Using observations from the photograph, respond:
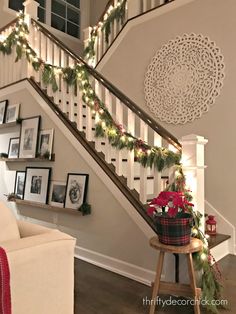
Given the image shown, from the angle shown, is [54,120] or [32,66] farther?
[32,66]

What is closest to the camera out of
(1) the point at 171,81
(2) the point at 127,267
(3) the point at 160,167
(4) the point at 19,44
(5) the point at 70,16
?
(3) the point at 160,167

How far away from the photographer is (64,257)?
1405mm

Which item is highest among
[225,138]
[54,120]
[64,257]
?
[54,120]

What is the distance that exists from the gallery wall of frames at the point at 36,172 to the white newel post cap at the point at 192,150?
3.92ft

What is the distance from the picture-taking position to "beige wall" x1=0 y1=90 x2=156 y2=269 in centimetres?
263

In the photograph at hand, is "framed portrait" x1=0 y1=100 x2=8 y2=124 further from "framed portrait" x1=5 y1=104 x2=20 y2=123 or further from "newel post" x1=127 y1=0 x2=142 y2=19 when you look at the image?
"newel post" x1=127 y1=0 x2=142 y2=19

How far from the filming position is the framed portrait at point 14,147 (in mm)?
4031

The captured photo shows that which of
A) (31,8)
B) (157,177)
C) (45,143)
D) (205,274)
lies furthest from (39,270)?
(31,8)

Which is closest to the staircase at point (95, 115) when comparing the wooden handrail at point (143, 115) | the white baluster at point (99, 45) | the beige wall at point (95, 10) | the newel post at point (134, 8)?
the wooden handrail at point (143, 115)

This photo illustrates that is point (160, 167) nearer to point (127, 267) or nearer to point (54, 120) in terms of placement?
point (127, 267)

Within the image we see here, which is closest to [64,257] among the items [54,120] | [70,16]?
[54,120]

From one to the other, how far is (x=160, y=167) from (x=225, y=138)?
4.31 feet

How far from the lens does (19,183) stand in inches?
158

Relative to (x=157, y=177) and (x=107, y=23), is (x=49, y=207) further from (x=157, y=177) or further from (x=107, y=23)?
(x=107, y=23)
